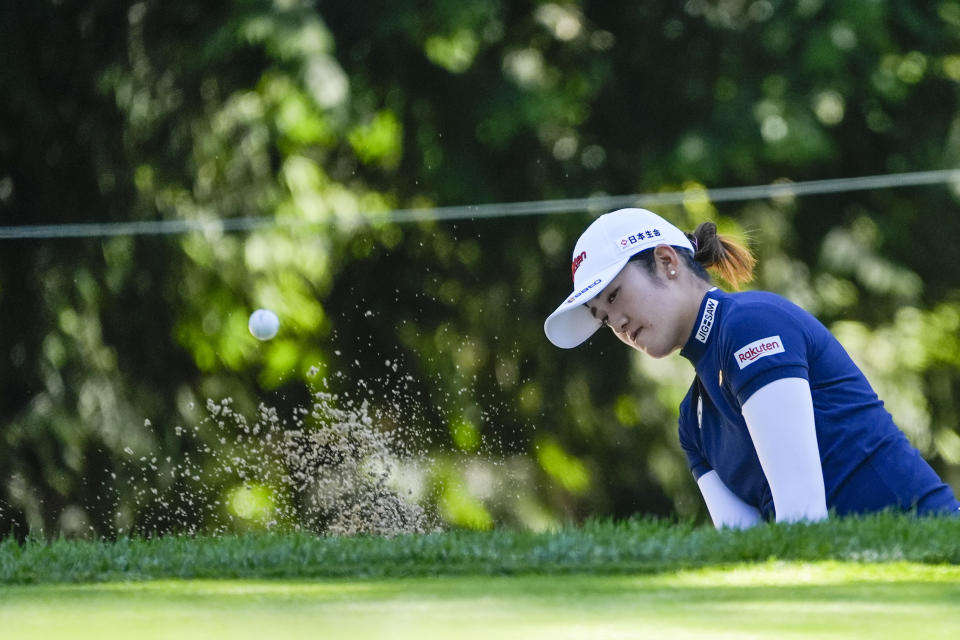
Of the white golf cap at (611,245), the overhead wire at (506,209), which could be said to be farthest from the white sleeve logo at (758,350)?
the overhead wire at (506,209)

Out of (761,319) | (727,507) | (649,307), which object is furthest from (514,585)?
(727,507)

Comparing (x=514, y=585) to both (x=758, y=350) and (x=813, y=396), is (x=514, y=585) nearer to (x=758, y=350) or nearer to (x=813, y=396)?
(x=758, y=350)

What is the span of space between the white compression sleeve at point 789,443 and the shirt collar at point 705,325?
20cm

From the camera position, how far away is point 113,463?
342 inches

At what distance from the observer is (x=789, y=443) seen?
2.41 meters

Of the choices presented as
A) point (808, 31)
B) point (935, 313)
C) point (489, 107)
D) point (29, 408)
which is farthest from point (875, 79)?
point (29, 408)

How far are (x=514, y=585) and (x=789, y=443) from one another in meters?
0.66

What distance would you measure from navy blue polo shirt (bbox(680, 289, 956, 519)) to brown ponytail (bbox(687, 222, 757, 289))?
24cm

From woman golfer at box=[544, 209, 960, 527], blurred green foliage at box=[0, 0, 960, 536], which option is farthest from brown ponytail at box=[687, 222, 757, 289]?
blurred green foliage at box=[0, 0, 960, 536]

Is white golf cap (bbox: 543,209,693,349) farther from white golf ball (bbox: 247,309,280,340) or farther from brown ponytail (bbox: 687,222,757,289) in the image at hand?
white golf ball (bbox: 247,309,280,340)

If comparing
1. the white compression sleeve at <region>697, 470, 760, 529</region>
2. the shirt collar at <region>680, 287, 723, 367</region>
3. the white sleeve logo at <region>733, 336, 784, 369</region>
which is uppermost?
the shirt collar at <region>680, 287, 723, 367</region>

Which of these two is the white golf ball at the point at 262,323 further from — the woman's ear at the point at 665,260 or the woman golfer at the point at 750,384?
the woman's ear at the point at 665,260

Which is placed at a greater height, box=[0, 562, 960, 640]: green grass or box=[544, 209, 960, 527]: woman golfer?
box=[544, 209, 960, 527]: woman golfer

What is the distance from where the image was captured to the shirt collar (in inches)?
103
